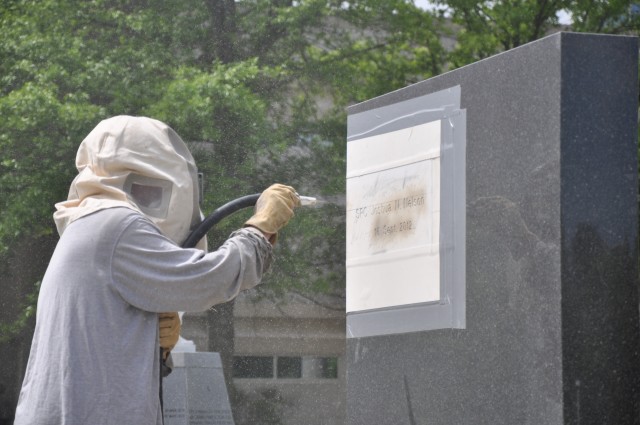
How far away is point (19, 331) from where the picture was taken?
14.3m

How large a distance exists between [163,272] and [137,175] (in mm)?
340

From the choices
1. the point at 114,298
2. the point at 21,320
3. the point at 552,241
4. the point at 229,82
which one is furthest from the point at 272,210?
the point at 21,320

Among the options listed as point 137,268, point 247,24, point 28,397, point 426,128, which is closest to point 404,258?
point 426,128

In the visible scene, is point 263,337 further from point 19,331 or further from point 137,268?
point 137,268

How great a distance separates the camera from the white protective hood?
322cm

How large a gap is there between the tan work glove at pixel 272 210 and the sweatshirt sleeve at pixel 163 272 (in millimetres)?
173

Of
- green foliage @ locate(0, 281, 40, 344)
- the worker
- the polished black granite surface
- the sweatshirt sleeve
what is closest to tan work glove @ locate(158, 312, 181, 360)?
the worker

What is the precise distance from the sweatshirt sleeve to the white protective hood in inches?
5.6

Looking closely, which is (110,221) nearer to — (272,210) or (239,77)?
(272,210)

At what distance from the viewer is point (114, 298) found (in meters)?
3.08

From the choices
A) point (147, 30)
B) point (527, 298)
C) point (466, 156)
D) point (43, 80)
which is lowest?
point (527, 298)

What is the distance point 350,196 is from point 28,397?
4.79ft

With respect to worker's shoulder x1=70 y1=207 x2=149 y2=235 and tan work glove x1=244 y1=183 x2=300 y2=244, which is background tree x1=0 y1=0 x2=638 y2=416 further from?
worker's shoulder x1=70 y1=207 x2=149 y2=235

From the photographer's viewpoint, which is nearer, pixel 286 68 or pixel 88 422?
pixel 88 422
